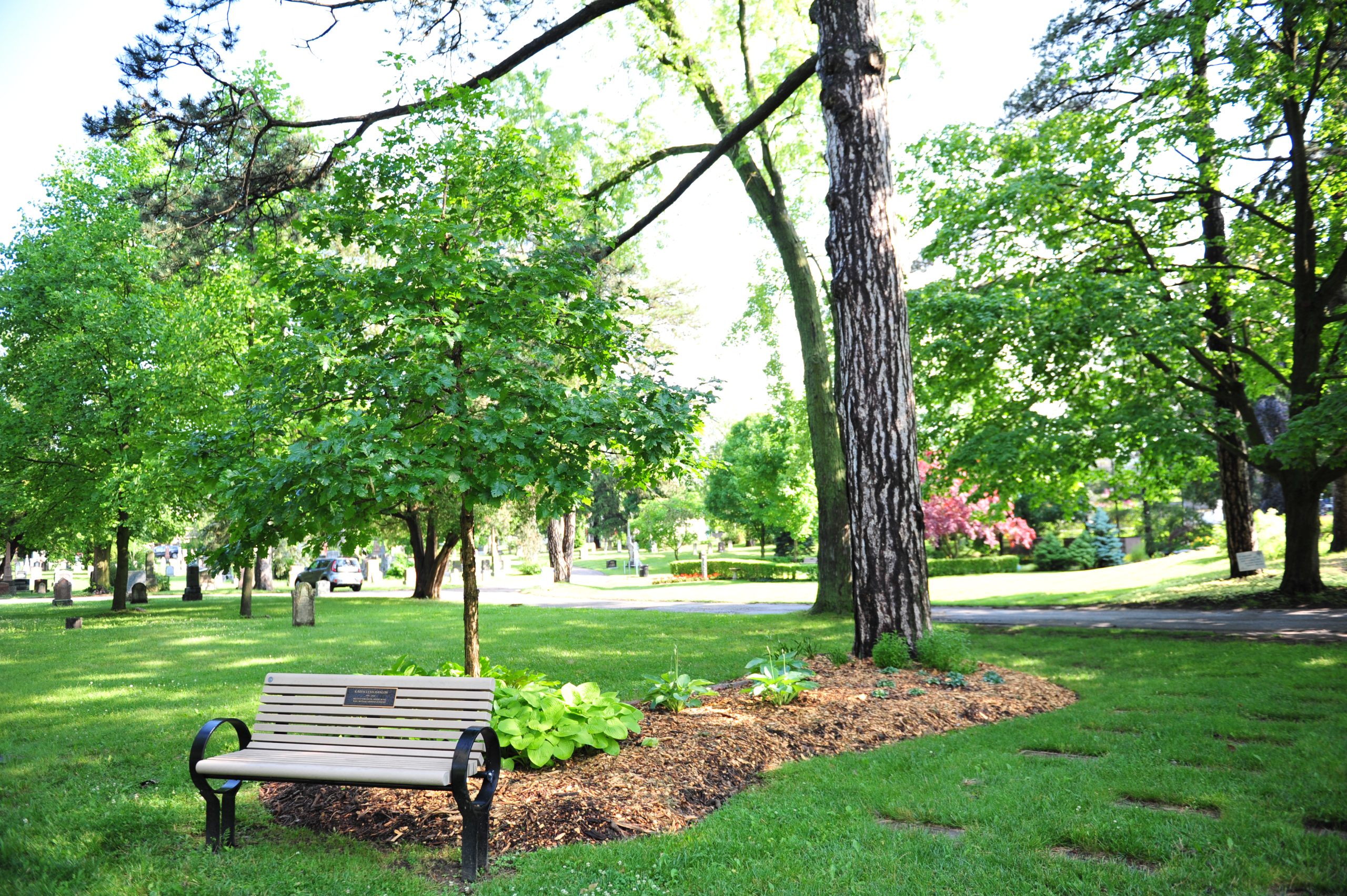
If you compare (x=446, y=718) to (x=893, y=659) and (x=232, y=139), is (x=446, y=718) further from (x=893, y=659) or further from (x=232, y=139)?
(x=232, y=139)

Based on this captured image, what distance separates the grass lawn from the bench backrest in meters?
0.53

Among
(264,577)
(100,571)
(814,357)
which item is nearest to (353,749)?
(814,357)

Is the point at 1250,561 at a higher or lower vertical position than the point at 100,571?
higher

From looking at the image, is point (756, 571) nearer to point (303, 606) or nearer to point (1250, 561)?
point (1250, 561)

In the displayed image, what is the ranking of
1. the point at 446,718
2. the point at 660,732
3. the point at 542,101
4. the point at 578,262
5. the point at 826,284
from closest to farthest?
the point at 446,718 → the point at 660,732 → the point at 578,262 → the point at 542,101 → the point at 826,284

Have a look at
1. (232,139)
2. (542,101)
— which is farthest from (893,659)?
(542,101)

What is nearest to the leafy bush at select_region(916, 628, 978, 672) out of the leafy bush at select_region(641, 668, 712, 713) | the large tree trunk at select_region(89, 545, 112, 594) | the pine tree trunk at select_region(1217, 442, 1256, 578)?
the leafy bush at select_region(641, 668, 712, 713)

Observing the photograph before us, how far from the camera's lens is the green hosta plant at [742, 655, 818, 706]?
687cm

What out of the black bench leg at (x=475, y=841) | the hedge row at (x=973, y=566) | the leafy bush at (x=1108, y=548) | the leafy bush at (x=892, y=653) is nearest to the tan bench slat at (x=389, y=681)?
the black bench leg at (x=475, y=841)

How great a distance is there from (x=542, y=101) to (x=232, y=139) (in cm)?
694

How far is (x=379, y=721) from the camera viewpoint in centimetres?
460

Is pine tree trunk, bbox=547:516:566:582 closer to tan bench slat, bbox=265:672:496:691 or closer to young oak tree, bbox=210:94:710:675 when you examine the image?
young oak tree, bbox=210:94:710:675

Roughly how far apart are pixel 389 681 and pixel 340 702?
331 mm

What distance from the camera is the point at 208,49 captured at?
316 inches
